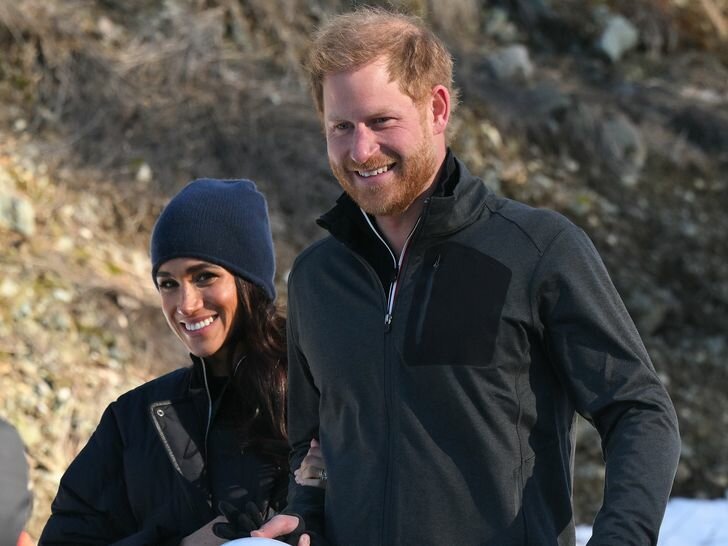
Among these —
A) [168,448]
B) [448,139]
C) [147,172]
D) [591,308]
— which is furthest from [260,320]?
[147,172]

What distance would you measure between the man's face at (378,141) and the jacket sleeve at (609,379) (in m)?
0.31

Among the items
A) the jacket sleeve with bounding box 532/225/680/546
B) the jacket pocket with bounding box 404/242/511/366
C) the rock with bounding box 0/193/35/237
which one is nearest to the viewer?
the jacket sleeve with bounding box 532/225/680/546

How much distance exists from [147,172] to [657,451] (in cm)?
501

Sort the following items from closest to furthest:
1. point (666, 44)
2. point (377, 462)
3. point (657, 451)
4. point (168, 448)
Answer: point (657, 451)
point (377, 462)
point (168, 448)
point (666, 44)

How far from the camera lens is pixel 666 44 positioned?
10094mm

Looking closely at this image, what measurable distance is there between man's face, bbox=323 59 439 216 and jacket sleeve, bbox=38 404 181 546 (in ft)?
3.23

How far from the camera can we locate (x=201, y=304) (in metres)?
2.97

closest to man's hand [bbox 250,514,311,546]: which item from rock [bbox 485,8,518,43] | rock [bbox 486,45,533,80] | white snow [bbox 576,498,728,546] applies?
white snow [bbox 576,498,728,546]

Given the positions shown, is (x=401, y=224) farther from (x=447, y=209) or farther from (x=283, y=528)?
(x=283, y=528)

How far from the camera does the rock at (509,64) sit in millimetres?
9055

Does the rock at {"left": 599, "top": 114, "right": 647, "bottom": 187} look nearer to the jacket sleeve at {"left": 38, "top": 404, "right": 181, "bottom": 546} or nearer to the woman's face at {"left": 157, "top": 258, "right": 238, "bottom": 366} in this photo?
the woman's face at {"left": 157, "top": 258, "right": 238, "bottom": 366}

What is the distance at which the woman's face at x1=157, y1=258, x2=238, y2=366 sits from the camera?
2.96 m

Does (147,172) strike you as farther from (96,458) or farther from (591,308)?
(591,308)

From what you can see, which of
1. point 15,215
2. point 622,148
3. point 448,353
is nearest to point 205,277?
point 448,353
